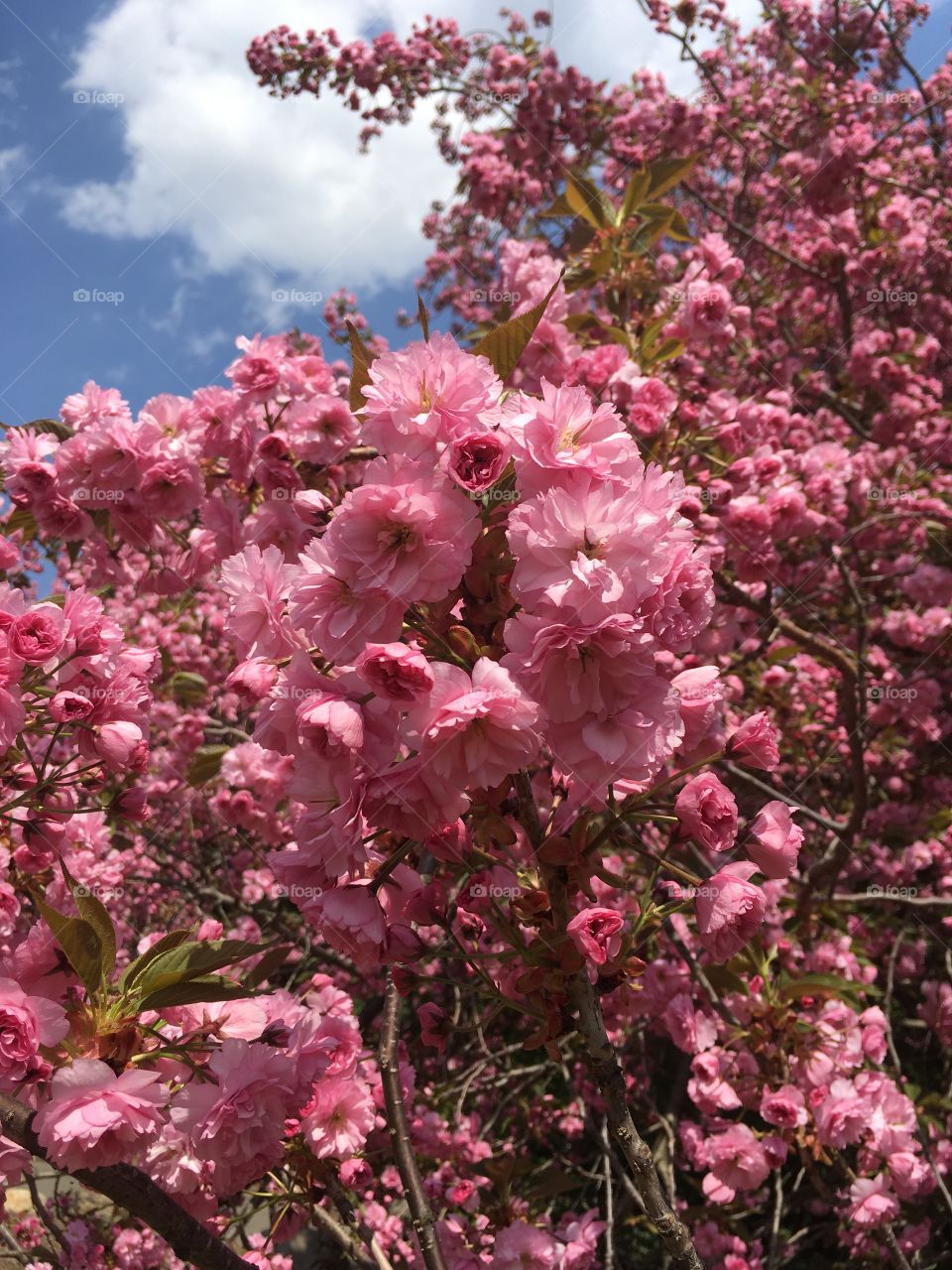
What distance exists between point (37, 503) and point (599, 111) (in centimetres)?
496

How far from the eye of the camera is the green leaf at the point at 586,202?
126 inches

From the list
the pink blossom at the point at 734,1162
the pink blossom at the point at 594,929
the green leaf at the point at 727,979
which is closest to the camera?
the pink blossom at the point at 594,929

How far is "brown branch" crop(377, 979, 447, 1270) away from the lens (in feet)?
5.19

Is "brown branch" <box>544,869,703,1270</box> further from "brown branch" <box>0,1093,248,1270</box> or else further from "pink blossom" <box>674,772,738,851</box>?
"brown branch" <box>0,1093,248,1270</box>

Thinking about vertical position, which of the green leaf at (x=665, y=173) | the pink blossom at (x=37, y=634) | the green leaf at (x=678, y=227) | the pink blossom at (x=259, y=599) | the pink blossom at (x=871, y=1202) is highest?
the green leaf at (x=665, y=173)

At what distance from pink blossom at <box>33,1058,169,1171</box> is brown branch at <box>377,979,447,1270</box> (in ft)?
1.41

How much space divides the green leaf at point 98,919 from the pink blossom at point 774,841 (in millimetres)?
1003

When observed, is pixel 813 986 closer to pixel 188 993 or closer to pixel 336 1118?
pixel 336 1118

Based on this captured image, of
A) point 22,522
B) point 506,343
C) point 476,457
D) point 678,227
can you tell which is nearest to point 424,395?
point 476,457

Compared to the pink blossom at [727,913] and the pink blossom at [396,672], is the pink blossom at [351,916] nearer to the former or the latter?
the pink blossom at [396,672]

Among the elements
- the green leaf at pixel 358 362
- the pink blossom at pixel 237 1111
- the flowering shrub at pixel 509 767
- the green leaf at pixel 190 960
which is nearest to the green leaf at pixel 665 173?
the flowering shrub at pixel 509 767

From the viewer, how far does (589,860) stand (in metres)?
1.17

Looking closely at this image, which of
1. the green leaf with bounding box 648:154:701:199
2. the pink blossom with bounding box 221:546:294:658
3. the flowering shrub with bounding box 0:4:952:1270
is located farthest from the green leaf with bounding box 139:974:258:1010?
the green leaf with bounding box 648:154:701:199

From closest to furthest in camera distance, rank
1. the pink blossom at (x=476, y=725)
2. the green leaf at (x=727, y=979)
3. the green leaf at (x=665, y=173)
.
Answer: the pink blossom at (x=476, y=725) < the green leaf at (x=727, y=979) < the green leaf at (x=665, y=173)
